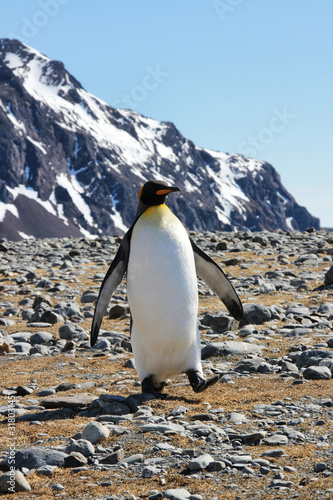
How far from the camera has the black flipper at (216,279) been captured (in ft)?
17.2

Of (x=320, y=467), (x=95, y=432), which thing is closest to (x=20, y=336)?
(x=95, y=432)

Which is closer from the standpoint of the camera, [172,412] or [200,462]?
[200,462]

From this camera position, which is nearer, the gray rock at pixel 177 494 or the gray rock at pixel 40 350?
the gray rock at pixel 177 494

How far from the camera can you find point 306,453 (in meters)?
2.82

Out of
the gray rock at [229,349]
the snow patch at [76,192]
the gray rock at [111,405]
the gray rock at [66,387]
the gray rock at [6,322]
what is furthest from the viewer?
the snow patch at [76,192]

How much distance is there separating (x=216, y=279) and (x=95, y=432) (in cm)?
247

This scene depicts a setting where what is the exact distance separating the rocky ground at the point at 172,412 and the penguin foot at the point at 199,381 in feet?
0.22

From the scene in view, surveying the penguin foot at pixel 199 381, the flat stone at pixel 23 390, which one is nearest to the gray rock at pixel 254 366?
the penguin foot at pixel 199 381

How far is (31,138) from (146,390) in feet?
572

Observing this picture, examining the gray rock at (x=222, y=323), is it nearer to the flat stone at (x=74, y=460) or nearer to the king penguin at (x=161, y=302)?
the king penguin at (x=161, y=302)

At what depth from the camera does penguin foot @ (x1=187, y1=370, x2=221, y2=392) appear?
411 centimetres

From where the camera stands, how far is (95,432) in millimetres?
3146

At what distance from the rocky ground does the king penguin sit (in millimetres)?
232

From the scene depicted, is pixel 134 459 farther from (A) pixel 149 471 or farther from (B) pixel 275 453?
(B) pixel 275 453
